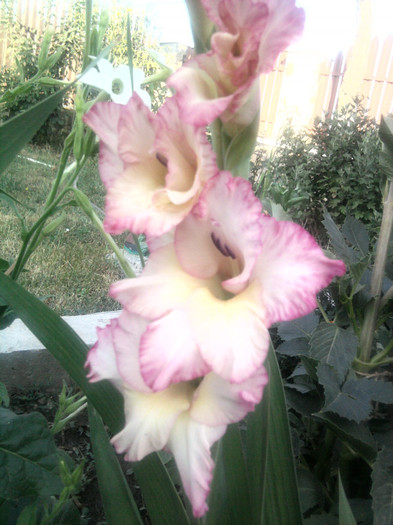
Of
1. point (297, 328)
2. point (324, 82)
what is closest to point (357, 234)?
point (297, 328)

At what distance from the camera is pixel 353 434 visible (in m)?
0.70

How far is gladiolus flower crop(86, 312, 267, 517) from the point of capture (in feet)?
1.11

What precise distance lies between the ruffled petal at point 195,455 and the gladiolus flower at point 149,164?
137mm

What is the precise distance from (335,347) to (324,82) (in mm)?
5910

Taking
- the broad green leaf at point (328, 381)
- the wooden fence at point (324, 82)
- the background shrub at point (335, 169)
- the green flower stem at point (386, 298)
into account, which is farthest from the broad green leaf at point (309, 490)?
the wooden fence at point (324, 82)

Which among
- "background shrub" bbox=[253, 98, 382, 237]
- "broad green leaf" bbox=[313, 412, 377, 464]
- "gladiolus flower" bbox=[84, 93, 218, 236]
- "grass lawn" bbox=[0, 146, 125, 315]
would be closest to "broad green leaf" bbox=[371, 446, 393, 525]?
"broad green leaf" bbox=[313, 412, 377, 464]

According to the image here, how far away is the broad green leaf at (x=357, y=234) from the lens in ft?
2.87

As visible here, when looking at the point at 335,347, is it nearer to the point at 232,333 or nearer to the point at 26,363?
the point at 232,333

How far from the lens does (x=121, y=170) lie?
1.23 ft

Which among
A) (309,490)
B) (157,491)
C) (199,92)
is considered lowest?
(309,490)

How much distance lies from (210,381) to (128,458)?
0.08 m

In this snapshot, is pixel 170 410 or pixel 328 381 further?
pixel 328 381

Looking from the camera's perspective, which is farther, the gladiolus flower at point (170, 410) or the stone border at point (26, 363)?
the stone border at point (26, 363)

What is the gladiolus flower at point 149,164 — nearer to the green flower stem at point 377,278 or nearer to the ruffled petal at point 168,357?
the ruffled petal at point 168,357
